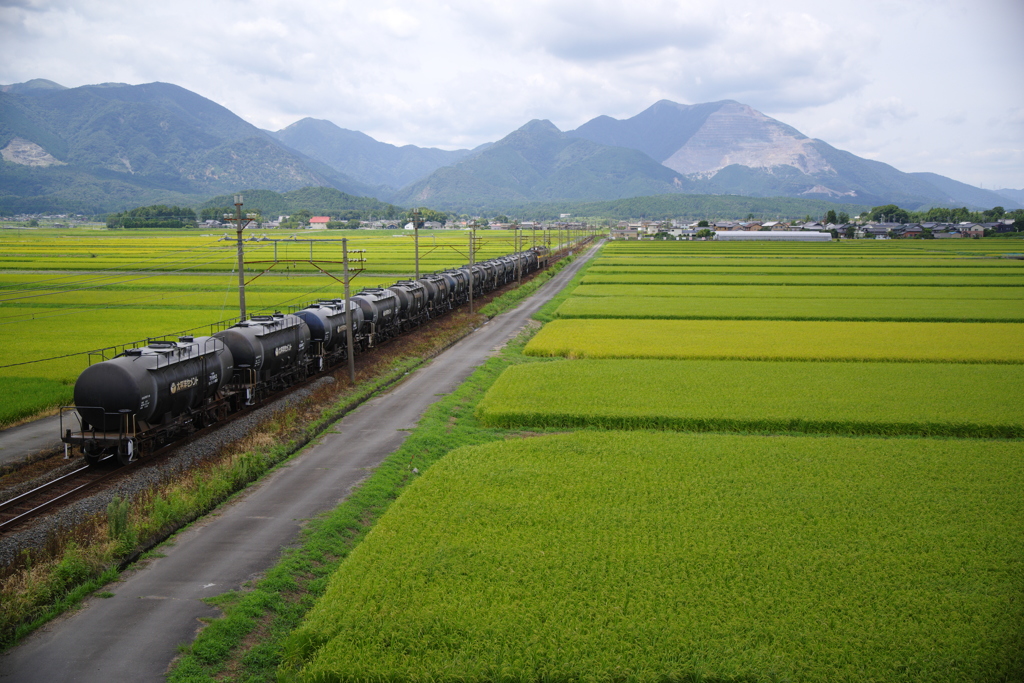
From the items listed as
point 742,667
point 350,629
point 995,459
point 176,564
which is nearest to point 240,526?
point 176,564

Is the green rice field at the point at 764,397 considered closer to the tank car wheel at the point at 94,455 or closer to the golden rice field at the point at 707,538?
the golden rice field at the point at 707,538

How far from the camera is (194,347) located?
93.2ft

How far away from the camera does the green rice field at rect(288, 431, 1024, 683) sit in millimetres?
12703

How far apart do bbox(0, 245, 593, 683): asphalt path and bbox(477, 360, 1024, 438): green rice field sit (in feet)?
23.1

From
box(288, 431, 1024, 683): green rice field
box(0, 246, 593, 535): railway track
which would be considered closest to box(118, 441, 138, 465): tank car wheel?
box(0, 246, 593, 535): railway track

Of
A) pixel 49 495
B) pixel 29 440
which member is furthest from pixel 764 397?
pixel 29 440

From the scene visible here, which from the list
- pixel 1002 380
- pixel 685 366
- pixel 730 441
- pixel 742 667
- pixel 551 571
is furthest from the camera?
pixel 685 366

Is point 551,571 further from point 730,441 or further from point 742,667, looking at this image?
point 730,441

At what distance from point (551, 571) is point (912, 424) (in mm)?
20420

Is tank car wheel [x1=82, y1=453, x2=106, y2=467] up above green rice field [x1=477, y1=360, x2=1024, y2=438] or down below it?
below

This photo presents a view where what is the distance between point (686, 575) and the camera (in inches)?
620

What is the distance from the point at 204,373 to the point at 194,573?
13345mm

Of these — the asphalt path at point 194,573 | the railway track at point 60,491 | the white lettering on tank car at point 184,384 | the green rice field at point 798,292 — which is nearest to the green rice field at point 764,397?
the asphalt path at point 194,573

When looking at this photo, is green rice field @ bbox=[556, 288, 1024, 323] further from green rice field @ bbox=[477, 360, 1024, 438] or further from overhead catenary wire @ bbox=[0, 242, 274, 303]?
overhead catenary wire @ bbox=[0, 242, 274, 303]
